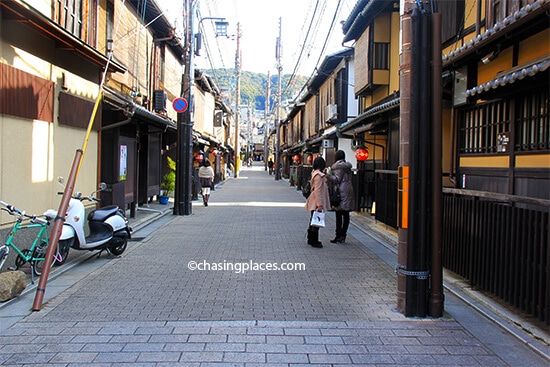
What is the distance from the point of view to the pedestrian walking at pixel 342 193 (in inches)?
405

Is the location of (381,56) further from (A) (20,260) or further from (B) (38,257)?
(A) (20,260)

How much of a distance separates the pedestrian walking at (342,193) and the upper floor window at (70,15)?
6270 mm

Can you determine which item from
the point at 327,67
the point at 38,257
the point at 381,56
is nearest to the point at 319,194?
the point at 38,257

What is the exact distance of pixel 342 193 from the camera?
405 inches

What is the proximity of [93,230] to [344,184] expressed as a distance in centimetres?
519

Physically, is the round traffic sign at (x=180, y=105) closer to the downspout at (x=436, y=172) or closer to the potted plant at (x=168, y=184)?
the potted plant at (x=168, y=184)

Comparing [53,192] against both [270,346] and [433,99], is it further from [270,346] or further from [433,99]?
[433,99]

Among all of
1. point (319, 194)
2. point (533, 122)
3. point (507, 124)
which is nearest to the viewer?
point (533, 122)

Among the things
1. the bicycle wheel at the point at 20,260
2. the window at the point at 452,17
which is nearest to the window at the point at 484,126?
the window at the point at 452,17

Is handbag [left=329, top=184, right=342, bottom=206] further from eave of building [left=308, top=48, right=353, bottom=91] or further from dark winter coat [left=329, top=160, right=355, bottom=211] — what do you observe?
eave of building [left=308, top=48, right=353, bottom=91]

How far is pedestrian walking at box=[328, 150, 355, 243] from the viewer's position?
10.3m

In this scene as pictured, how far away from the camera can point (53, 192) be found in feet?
29.5

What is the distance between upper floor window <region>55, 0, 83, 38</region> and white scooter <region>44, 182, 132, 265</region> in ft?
12.0

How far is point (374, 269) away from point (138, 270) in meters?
3.96
